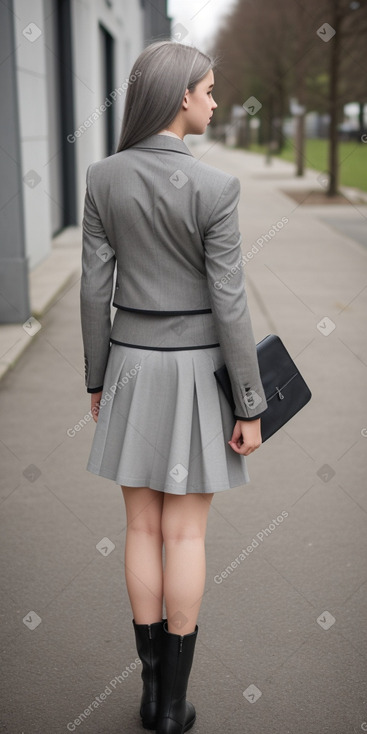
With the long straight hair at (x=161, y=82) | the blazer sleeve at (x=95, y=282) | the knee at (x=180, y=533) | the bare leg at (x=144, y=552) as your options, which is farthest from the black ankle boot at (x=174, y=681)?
the long straight hair at (x=161, y=82)

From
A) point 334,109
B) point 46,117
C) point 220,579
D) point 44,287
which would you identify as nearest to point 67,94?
point 46,117

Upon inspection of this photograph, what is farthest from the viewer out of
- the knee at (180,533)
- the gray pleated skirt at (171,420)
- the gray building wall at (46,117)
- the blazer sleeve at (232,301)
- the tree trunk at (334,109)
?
the tree trunk at (334,109)

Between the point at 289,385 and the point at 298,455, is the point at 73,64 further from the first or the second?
the point at 289,385

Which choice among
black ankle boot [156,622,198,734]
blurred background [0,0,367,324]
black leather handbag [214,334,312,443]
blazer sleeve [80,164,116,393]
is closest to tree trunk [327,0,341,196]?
blurred background [0,0,367,324]

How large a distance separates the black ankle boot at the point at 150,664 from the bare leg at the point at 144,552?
0.03m

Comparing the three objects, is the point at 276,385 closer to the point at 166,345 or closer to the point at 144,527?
the point at 166,345

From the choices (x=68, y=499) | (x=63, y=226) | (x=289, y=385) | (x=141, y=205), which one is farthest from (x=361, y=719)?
(x=63, y=226)

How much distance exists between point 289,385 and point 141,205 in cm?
72

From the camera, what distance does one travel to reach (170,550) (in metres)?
2.61

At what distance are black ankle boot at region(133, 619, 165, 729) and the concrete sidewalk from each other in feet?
0.21

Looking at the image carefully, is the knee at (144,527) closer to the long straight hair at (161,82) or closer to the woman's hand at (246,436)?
the woman's hand at (246,436)

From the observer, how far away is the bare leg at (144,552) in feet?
8.65

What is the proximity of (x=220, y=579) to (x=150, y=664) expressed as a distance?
948 mm

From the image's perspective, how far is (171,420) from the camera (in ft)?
8.31
